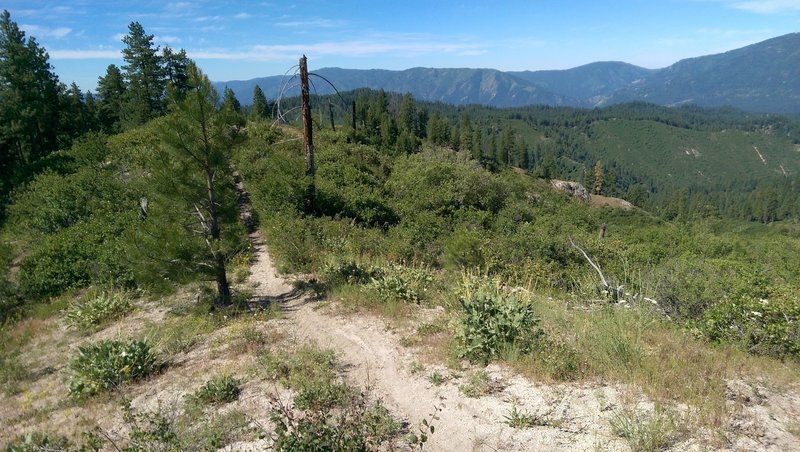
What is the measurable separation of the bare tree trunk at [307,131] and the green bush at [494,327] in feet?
35.8

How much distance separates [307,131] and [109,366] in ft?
37.0

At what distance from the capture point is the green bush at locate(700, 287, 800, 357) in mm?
6770

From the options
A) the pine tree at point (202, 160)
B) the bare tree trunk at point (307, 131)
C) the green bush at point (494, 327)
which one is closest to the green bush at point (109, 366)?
the pine tree at point (202, 160)

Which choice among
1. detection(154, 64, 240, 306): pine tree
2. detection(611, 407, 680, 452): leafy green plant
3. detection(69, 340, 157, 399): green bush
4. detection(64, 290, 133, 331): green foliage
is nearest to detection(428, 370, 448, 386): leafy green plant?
detection(611, 407, 680, 452): leafy green plant

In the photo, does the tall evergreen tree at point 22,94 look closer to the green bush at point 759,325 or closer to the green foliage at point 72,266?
the green foliage at point 72,266

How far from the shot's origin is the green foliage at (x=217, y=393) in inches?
243

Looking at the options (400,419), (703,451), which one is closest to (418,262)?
(400,419)

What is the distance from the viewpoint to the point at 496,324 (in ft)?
22.2

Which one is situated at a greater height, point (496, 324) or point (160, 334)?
point (496, 324)

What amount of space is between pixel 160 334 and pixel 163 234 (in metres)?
2.15

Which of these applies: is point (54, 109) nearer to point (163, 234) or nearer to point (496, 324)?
point (163, 234)

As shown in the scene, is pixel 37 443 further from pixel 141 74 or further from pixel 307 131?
pixel 141 74

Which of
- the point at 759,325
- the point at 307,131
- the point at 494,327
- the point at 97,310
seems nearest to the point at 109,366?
the point at 97,310

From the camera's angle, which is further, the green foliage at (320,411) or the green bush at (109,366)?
the green bush at (109,366)
